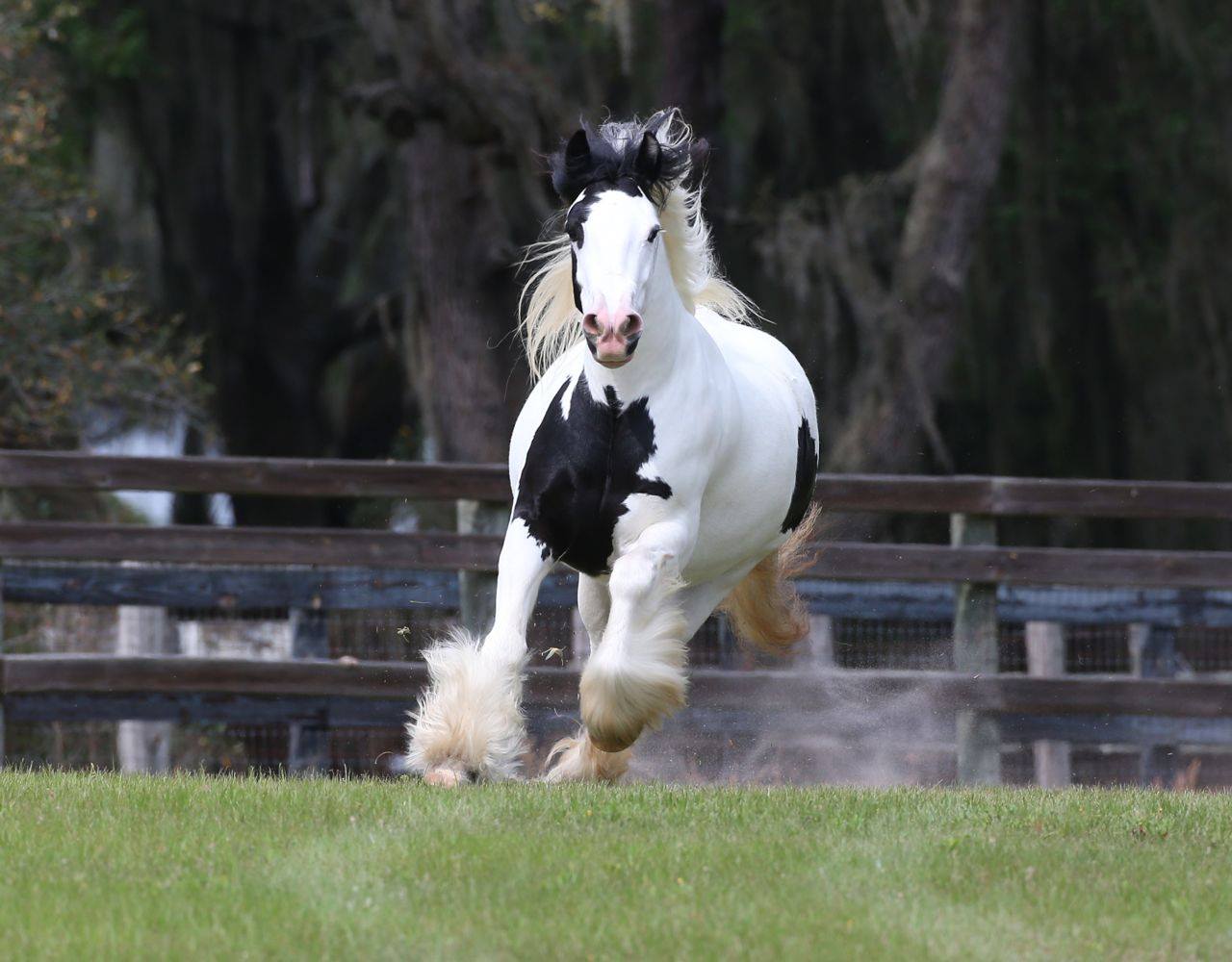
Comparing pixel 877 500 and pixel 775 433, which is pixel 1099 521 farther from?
pixel 775 433

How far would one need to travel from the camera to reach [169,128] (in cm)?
1502

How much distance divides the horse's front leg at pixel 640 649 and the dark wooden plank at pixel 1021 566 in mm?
2670

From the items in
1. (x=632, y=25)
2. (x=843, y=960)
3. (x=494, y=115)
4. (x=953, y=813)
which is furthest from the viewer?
(x=632, y=25)

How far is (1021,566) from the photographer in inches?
321

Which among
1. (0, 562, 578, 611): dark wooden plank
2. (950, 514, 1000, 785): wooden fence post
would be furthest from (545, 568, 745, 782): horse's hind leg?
(950, 514, 1000, 785): wooden fence post

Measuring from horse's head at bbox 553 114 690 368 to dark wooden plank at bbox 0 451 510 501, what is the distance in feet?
9.54

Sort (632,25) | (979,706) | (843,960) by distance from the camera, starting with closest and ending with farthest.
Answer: (843,960)
(979,706)
(632,25)

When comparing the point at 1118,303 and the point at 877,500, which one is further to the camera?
the point at 1118,303

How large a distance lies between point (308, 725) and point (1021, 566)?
3.35m

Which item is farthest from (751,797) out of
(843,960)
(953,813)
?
(843,960)

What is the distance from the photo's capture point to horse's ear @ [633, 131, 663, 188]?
17.4 ft

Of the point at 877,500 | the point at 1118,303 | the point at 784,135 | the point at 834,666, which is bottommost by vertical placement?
the point at 834,666

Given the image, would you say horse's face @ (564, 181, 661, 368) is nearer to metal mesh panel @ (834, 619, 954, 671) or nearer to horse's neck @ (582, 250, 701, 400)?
horse's neck @ (582, 250, 701, 400)

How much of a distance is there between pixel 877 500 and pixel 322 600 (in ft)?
8.56
